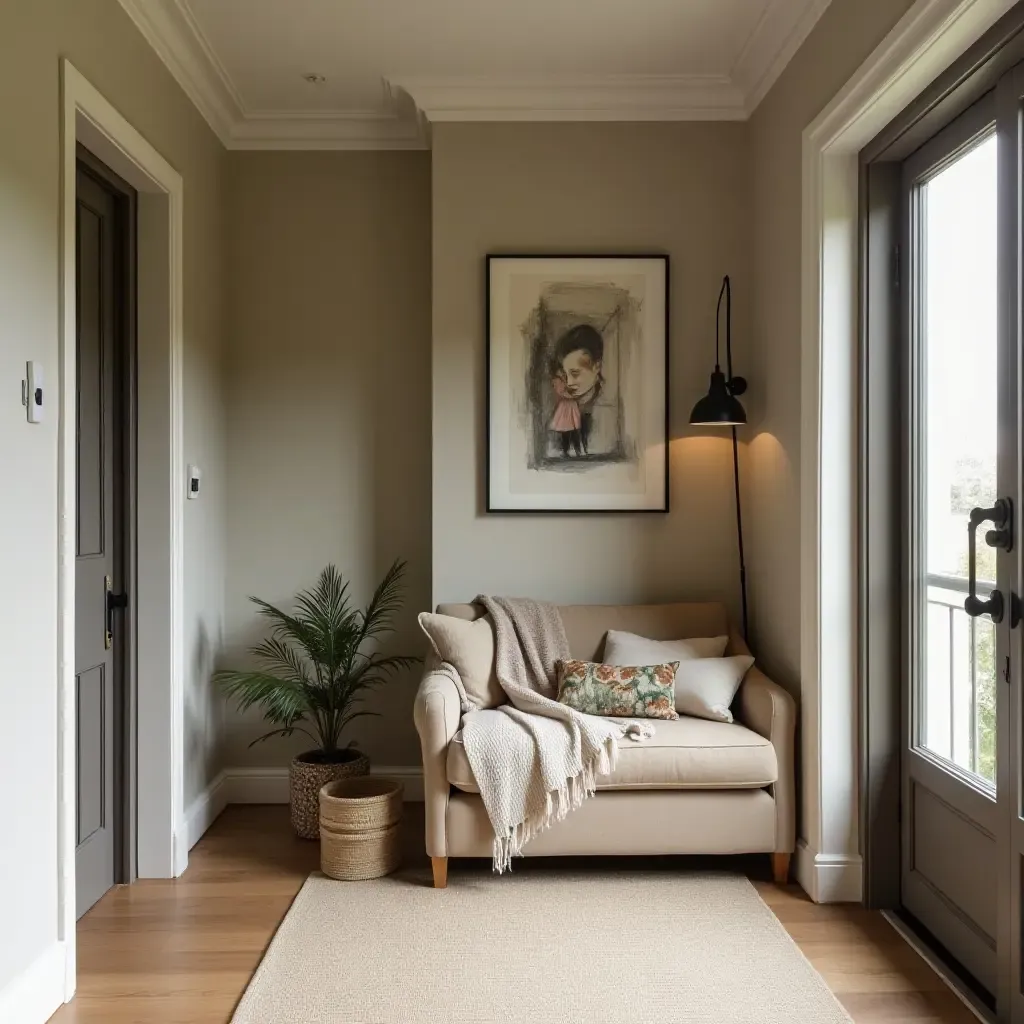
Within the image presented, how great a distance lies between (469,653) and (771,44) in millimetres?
2322

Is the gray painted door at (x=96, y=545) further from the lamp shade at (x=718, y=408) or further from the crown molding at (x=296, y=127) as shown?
the lamp shade at (x=718, y=408)

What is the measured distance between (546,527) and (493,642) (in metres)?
0.57

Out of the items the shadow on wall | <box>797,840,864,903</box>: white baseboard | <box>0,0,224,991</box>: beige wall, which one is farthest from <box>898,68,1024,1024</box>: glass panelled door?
the shadow on wall

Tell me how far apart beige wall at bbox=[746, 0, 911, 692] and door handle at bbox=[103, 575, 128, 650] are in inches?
87.2

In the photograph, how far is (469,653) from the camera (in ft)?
11.3

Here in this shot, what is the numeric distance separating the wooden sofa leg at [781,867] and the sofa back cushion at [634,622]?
79cm

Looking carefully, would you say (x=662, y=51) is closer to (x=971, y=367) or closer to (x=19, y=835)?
(x=971, y=367)

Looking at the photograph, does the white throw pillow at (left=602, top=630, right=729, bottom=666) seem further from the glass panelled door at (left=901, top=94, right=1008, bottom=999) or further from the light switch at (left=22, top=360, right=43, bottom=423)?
the light switch at (left=22, top=360, right=43, bottom=423)

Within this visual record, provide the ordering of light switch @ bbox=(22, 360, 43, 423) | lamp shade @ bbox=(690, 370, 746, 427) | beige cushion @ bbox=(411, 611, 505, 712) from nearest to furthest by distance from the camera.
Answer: light switch @ bbox=(22, 360, 43, 423) < beige cushion @ bbox=(411, 611, 505, 712) < lamp shade @ bbox=(690, 370, 746, 427)

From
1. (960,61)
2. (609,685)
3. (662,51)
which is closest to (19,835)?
(609,685)

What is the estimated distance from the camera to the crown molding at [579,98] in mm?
3711

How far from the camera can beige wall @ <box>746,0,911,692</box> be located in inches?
120

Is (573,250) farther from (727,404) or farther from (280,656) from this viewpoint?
(280,656)

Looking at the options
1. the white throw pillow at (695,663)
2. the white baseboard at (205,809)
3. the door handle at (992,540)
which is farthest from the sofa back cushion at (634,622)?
the door handle at (992,540)
